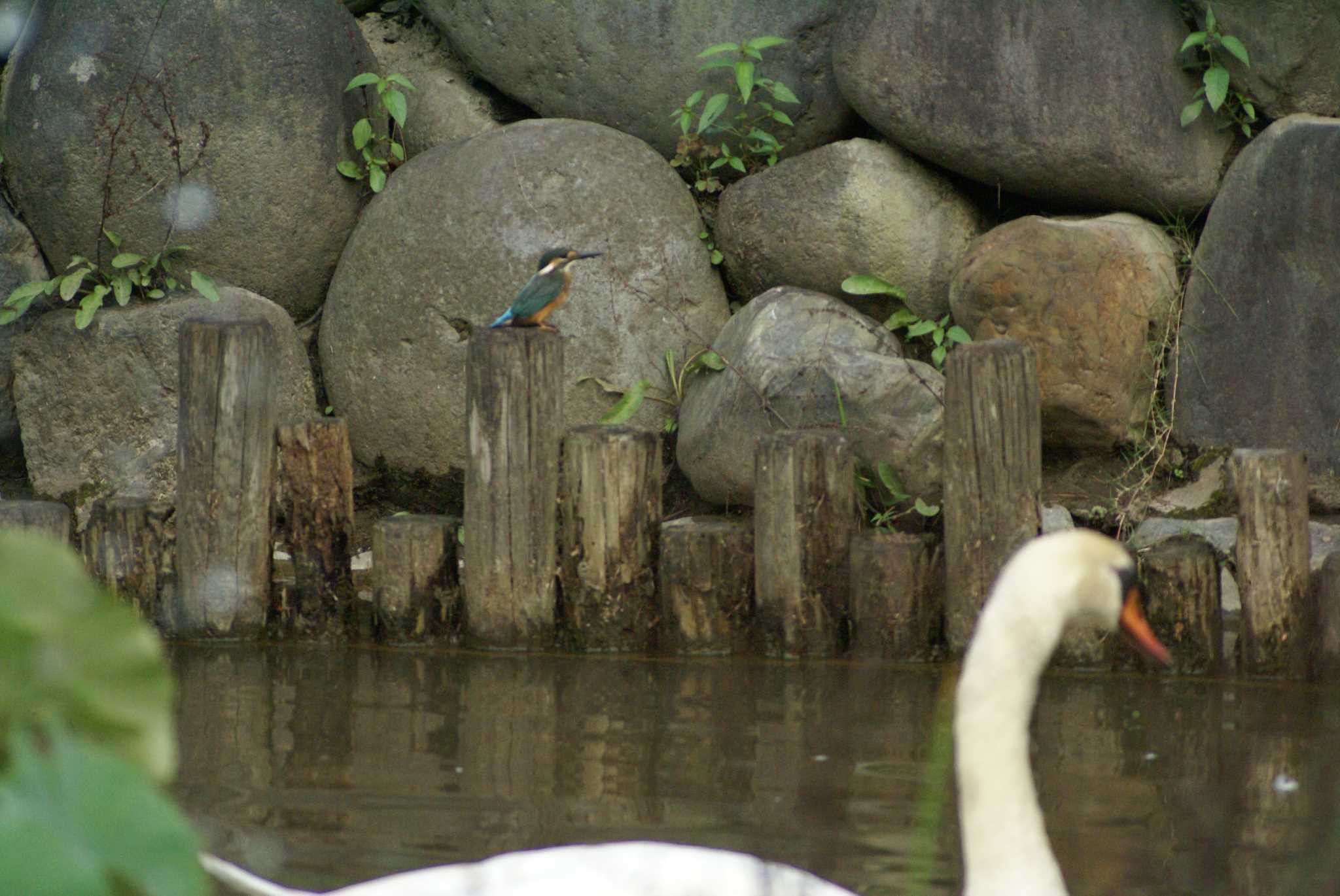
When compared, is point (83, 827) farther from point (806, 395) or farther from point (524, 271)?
point (524, 271)

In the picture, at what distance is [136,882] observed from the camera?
2.10 ft

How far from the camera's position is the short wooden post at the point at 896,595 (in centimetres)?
464

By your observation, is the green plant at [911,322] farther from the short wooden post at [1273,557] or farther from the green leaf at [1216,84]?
the short wooden post at [1273,557]

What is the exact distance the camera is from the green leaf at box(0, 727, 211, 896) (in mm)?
592

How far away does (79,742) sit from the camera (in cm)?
62

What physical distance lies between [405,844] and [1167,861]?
1522 millimetres

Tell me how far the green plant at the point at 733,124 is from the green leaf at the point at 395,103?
1.20 meters

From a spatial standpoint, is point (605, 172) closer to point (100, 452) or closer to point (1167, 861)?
point (100, 452)

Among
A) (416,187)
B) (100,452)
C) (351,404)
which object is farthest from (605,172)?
(100,452)

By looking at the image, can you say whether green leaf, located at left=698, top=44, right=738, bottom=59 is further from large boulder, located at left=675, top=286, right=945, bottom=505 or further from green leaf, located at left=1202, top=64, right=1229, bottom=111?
green leaf, located at left=1202, top=64, right=1229, bottom=111

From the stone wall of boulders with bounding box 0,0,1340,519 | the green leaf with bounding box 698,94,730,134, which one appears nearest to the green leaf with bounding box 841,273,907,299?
the stone wall of boulders with bounding box 0,0,1340,519

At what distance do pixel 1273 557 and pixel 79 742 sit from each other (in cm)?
427

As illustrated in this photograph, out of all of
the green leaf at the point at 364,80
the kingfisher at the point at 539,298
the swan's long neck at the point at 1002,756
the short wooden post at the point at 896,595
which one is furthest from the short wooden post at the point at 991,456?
the green leaf at the point at 364,80

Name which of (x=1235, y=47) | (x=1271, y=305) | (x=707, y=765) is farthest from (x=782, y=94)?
(x=707, y=765)
